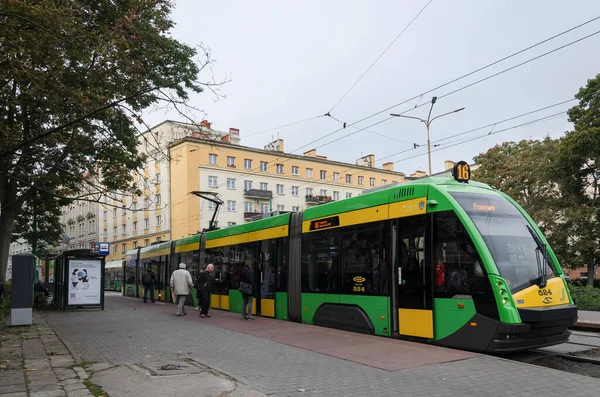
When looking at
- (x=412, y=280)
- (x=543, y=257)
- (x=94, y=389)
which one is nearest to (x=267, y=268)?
(x=412, y=280)

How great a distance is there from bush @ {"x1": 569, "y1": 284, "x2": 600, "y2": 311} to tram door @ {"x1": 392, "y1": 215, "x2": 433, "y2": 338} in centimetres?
1107

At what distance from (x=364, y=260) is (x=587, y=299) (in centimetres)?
1118

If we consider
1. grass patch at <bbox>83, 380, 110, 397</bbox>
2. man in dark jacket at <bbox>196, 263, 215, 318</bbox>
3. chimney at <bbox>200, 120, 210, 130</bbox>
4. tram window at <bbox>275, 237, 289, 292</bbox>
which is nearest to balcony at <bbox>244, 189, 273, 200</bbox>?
man in dark jacket at <bbox>196, 263, 215, 318</bbox>

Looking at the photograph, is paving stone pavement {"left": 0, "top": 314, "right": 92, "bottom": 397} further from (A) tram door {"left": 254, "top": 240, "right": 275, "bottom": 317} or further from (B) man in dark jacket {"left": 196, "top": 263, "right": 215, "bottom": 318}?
(A) tram door {"left": 254, "top": 240, "right": 275, "bottom": 317}

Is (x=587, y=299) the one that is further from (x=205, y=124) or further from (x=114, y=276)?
(x=114, y=276)

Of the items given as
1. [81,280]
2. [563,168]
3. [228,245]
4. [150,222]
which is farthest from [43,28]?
[150,222]

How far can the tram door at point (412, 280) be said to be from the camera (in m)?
8.78

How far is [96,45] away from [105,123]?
2.93m

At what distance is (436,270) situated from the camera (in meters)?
8.66

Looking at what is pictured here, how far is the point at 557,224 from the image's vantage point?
28906 mm

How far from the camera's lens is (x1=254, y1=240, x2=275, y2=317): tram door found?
47.0 ft

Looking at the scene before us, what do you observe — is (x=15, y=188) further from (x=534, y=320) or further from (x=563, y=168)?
(x=563, y=168)

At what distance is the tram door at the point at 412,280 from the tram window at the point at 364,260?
0.42 meters

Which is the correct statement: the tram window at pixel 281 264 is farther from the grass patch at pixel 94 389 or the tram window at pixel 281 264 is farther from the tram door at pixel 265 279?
the grass patch at pixel 94 389
